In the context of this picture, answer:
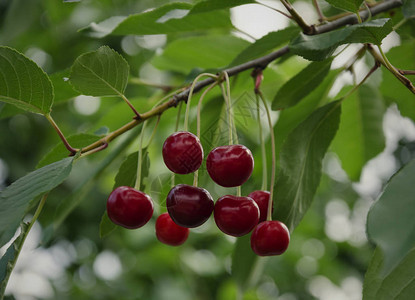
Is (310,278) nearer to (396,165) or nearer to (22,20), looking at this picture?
(396,165)

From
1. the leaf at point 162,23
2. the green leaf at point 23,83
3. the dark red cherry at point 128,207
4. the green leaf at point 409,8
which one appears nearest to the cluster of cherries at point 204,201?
the dark red cherry at point 128,207

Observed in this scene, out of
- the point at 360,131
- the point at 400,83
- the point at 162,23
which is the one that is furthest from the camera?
the point at 360,131

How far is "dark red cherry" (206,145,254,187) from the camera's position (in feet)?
2.70

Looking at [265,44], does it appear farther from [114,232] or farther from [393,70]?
[114,232]

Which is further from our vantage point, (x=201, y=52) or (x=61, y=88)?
(x=201, y=52)

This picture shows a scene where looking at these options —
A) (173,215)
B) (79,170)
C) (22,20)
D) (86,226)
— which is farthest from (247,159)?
(86,226)

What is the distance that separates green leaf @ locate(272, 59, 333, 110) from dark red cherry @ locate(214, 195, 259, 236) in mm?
353

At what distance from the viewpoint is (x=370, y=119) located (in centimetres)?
162

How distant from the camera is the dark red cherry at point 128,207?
0.88 m

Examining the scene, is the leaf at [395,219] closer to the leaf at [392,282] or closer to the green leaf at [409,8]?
the leaf at [392,282]

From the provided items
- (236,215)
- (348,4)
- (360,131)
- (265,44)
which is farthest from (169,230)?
(360,131)

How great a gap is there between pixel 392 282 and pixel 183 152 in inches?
16.8

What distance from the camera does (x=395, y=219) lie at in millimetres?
548

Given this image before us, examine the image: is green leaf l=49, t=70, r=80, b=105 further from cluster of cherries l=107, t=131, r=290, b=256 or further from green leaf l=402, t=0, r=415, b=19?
green leaf l=402, t=0, r=415, b=19
